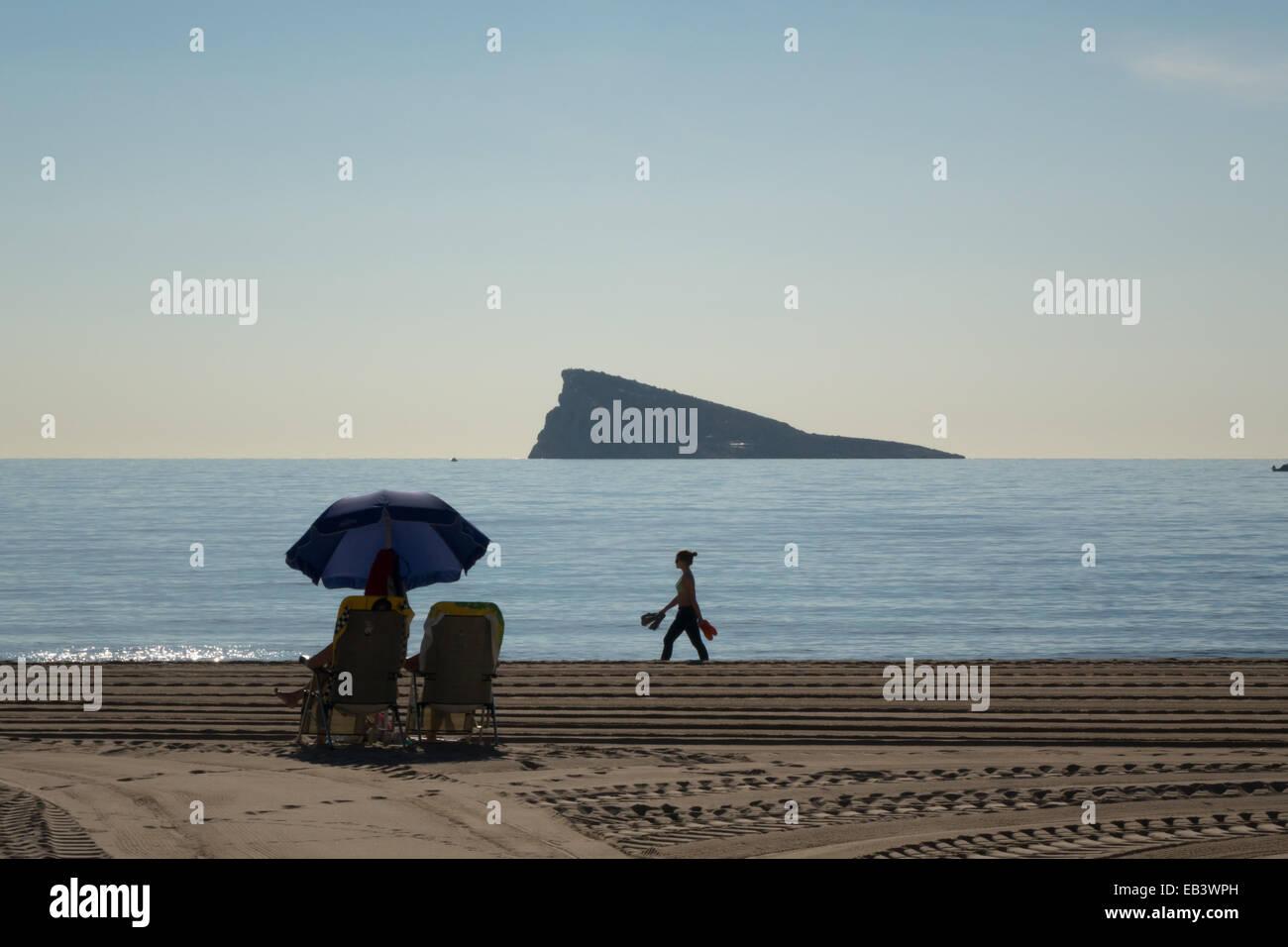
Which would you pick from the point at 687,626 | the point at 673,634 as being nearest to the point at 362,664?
the point at 687,626

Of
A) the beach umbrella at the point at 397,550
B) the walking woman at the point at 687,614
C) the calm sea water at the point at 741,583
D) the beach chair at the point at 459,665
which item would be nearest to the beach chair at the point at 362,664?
the beach chair at the point at 459,665

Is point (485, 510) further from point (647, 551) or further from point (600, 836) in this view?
point (600, 836)

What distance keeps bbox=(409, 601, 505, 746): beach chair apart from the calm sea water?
14570mm

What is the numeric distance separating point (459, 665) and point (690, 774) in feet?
7.66

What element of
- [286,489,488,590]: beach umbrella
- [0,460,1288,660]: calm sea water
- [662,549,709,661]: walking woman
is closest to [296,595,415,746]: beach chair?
[286,489,488,590]: beach umbrella

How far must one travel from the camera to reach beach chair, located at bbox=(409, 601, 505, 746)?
10.5m

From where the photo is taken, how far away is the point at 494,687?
13461mm

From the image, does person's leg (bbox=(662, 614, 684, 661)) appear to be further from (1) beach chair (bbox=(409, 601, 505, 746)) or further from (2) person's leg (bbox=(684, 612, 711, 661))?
(1) beach chair (bbox=(409, 601, 505, 746))

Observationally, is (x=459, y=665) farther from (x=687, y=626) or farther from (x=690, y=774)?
(x=687, y=626)

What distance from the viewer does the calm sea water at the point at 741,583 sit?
30828 millimetres

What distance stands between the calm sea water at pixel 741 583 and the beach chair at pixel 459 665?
574 inches

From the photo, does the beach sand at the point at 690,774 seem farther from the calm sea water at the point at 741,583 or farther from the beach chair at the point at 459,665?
the calm sea water at the point at 741,583

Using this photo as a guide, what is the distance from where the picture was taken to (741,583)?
46.5 meters
